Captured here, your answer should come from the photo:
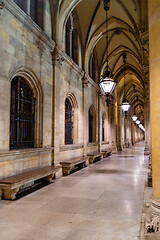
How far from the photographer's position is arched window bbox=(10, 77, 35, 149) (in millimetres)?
6789

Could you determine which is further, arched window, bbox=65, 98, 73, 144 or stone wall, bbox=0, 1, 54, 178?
arched window, bbox=65, 98, 73, 144

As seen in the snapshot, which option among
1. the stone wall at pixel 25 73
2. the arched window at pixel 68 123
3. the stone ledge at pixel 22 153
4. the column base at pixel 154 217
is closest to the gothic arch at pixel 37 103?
the stone wall at pixel 25 73

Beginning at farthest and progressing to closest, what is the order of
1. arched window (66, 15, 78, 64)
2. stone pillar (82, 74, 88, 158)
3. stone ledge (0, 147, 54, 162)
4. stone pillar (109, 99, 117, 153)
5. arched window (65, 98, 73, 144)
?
stone pillar (109, 99, 117, 153) < stone pillar (82, 74, 88, 158) < arched window (66, 15, 78, 64) < arched window (65, 98, 73, 144) < stone ledge (0, 147, 54, 162)

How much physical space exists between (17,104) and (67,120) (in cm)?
428

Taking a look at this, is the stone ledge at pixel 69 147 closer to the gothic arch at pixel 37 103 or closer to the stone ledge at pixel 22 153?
the stone ledge at pixel 22 153

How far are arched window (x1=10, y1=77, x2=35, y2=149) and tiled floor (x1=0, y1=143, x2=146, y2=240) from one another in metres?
1.67

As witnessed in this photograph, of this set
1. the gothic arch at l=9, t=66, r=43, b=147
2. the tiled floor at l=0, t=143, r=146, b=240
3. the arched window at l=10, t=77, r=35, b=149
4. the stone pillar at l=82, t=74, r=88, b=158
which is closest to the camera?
the tiled floor at l=0, t=143, r=146, b=240

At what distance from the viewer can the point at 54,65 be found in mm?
8875

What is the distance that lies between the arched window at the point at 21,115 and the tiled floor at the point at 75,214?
1.67m

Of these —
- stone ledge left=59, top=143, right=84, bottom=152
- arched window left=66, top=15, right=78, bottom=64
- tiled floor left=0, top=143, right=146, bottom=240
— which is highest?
arched window left=66, top=15, right=78, bottom=64

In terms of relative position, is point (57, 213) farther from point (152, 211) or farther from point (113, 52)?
point (113, 52)

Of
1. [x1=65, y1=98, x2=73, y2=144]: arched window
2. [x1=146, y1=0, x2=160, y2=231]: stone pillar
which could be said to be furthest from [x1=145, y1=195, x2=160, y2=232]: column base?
[x1=65, y1=98, x2=73, y2=144]: arched window

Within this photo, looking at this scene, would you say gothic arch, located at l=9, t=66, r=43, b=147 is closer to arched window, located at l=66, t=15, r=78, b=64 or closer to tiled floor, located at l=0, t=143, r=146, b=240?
tiled floor, located at l=0, t=143, r=146, b=240

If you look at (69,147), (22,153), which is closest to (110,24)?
(69,147)
